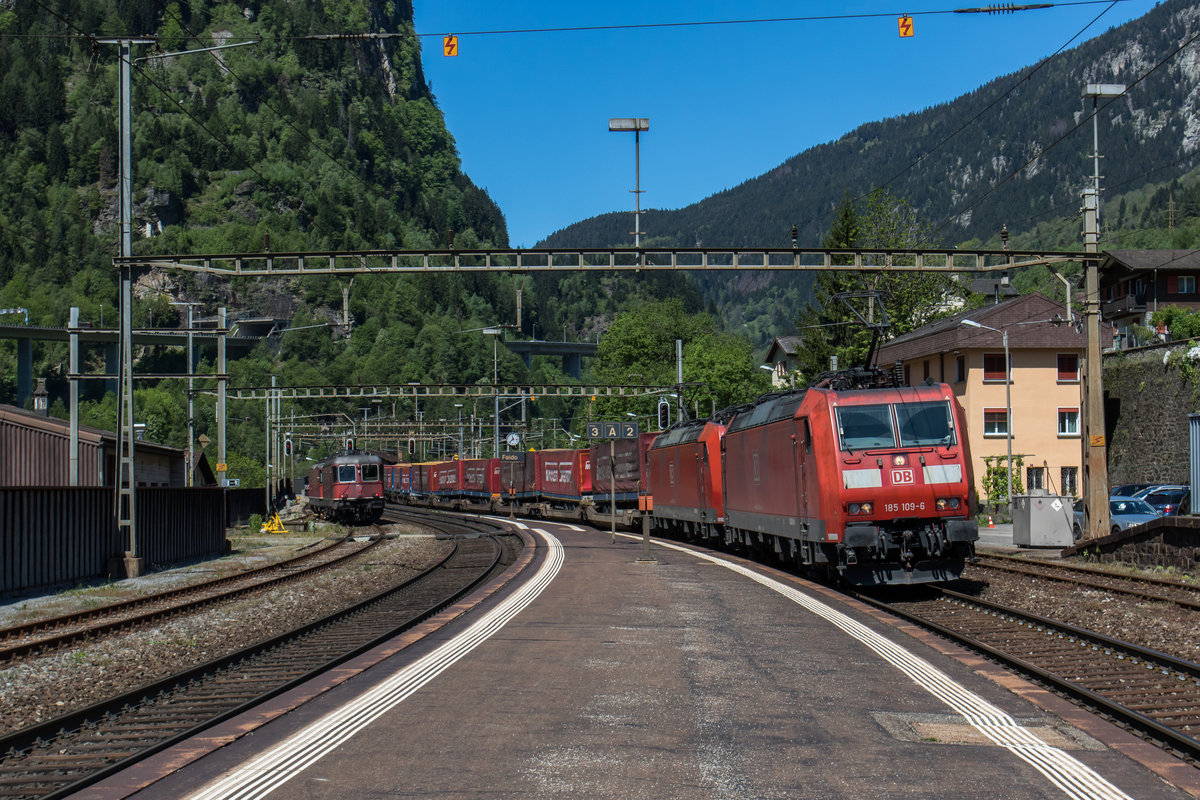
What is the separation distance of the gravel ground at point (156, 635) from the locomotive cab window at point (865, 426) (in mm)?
8308

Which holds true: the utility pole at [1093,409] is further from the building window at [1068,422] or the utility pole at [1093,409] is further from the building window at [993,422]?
the building window at [1068,422]

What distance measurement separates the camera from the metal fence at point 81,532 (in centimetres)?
1944

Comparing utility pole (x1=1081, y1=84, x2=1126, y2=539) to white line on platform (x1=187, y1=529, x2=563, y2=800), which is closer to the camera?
white line on platform (x1=187, y1=529, x2=563, y2=800)

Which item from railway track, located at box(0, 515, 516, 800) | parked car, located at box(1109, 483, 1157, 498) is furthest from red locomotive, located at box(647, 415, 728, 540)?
parked car, located at box(1109, 483, 1157, 498)

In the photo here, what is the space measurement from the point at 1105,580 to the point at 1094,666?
9446 mm

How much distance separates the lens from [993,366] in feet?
178

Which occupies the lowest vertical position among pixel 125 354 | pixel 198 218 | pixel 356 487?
pixel 356 487

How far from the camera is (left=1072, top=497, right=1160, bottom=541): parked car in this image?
30016 millimetres

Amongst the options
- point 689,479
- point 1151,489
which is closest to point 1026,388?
point 1151,489

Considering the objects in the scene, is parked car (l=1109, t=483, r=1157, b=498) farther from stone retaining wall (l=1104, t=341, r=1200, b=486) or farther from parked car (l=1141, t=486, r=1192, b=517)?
stone retaining wall (l=1104, t=341, r=1200, b=486)

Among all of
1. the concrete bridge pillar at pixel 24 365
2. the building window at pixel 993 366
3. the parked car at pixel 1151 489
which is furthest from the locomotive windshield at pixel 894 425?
the concrete bridge pillar at pixel 24 365

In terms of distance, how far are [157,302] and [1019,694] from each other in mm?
152353

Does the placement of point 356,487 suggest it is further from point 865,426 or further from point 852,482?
point 852,482

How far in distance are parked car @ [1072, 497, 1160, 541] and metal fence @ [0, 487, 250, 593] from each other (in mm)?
22838
